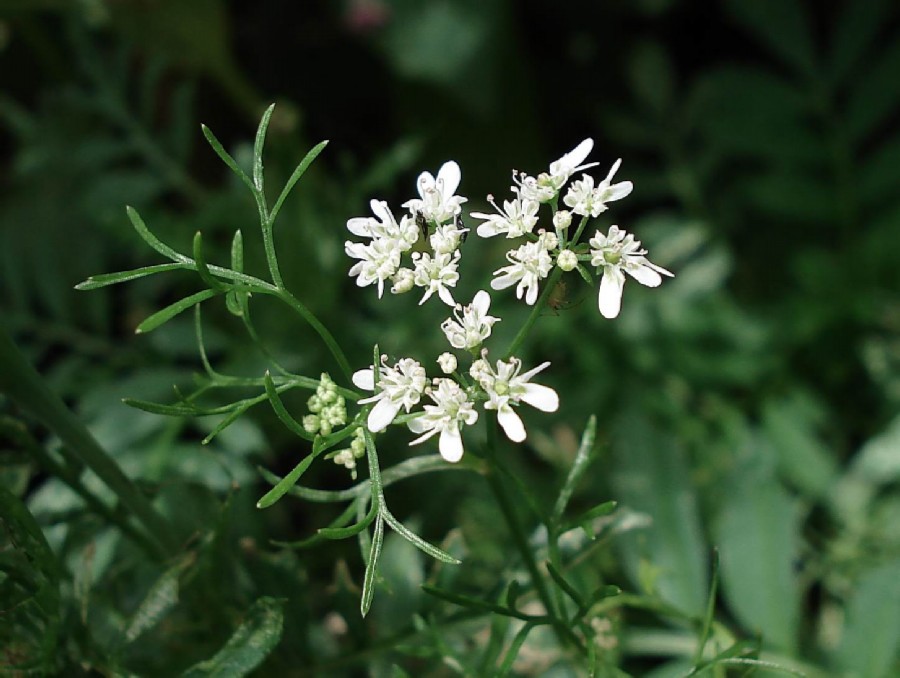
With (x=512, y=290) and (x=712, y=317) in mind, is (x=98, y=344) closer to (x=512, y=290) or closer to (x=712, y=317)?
(x=512, y=290)

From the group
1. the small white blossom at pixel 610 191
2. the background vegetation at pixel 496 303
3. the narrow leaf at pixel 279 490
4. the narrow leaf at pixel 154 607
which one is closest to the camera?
the narrow leaf at pixel 279 490

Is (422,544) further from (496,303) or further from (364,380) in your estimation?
(496,303)

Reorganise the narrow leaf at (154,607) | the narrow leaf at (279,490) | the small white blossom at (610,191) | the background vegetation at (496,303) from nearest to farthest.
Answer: the narrow leaf at (279,490) → the small white blossom at (610,191) → the narrow leaf at (154,607) → the background vegetation at (496,303)

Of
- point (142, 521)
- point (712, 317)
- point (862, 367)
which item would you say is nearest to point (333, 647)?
point (142, 521)

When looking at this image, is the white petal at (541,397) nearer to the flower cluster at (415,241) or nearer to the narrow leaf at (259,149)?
the flower cluster at (415,241)

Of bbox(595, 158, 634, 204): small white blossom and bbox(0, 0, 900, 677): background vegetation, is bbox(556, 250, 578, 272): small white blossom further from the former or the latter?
bbox(0, 0, 900, 677): background vegetation

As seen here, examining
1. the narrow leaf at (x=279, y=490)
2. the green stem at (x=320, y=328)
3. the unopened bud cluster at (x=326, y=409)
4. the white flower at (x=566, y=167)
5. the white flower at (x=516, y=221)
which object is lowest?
the narrow leaf at (x=279, y=490)

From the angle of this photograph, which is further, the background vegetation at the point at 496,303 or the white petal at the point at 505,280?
the background vegetation at the point at 496,303

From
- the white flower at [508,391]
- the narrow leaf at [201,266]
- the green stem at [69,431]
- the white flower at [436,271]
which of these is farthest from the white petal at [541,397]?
the green stem at [69,431]
